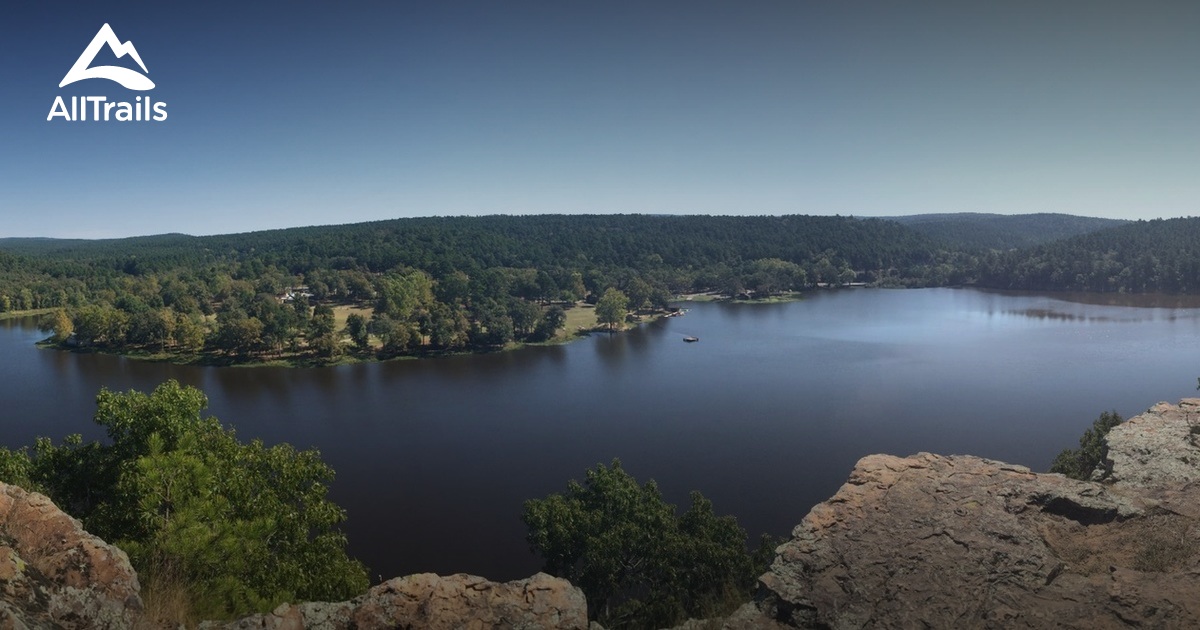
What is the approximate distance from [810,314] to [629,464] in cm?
6136

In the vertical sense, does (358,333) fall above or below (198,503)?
below

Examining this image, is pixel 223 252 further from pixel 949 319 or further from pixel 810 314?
pixel 949 319

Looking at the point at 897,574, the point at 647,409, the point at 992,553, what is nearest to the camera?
the point at 897,574

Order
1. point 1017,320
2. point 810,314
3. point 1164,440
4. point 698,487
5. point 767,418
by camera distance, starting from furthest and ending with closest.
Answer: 1. point 810,314
2. point 1017,320
3. point 767,418
4. point 698,487
5. point 1164,440

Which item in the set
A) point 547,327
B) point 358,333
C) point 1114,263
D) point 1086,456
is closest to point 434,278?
point 547,327

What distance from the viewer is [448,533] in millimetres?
25359

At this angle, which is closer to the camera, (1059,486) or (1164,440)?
(1059,486)

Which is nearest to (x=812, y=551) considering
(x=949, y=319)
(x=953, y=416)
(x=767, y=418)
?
(x=767, y=418)

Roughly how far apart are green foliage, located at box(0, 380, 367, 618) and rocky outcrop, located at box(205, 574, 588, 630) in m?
2.44

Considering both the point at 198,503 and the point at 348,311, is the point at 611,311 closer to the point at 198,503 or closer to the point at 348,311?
the point at 348,311

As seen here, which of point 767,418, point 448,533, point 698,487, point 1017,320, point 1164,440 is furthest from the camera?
point 1017,320

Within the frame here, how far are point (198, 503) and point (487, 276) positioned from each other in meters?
81.9

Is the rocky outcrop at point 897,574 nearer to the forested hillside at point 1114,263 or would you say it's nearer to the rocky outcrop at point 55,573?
the rocky outcrop at point 55,573

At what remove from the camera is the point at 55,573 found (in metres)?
8.57
